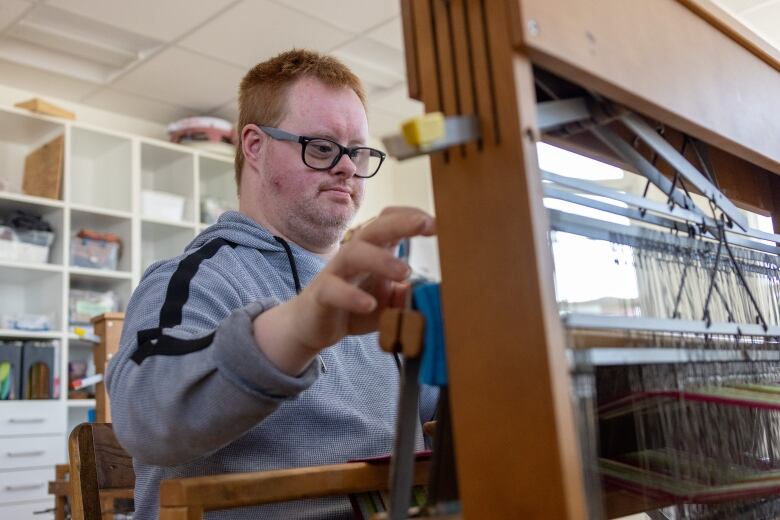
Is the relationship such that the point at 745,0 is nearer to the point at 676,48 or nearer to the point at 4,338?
the point at 676,48

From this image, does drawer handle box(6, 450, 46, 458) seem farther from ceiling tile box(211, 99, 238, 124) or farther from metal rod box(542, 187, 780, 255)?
metal rod box(542, 187, 780, 255)

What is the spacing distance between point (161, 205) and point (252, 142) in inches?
120

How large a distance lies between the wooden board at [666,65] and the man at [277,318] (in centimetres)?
17

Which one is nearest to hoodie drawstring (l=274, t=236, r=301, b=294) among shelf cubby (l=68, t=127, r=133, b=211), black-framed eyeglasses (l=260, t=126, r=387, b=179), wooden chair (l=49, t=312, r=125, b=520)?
black-framed eyeglasses (l=260, t=126, r=387, b=179)

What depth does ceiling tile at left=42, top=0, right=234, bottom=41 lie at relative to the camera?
3359 mm

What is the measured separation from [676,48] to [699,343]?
0.92 feet

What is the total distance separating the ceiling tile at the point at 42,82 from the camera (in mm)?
3907

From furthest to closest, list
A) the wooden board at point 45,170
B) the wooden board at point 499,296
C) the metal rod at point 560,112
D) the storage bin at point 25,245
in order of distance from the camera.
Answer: the wooden board at point 45,170, the storage bin at point 25,245, the metal rod at point 560,112, the wooden board at point 499,296

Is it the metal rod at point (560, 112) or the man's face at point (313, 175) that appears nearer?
the metal rod at point (560, 112)

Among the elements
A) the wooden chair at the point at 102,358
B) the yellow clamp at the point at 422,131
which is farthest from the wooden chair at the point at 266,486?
the wooden chair at the point at 102,358

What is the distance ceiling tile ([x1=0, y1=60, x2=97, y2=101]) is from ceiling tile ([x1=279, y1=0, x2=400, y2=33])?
1308mm

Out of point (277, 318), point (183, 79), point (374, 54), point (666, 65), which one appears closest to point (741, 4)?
point (374, 54)

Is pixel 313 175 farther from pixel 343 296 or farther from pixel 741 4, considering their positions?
pixel 741 4

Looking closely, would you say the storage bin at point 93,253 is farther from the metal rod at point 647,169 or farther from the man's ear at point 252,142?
the metal rod at point 647,169
